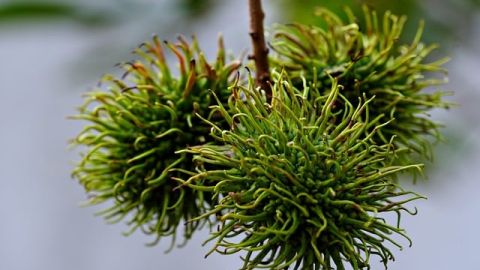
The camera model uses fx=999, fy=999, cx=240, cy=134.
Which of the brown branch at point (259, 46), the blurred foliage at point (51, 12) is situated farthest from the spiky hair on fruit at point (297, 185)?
the blurred foliage at point (51, 12)

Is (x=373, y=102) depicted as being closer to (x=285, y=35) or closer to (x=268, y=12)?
(x=285, y=35)

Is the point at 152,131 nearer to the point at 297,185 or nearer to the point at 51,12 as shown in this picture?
the point at 297,185

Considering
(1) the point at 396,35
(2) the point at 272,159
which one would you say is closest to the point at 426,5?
(1) the point at 396,35

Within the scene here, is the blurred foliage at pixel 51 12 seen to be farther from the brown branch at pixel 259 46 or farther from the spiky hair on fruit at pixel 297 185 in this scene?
the spiky hair on fruit at pixel 297 185

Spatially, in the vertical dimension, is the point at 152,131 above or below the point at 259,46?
below

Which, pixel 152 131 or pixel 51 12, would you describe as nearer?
pixel 152 131

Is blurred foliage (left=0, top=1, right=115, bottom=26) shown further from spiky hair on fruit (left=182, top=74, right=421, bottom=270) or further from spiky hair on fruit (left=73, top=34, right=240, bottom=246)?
spiky hair on fruit (left=182, top=74, right=421, bottom=270)

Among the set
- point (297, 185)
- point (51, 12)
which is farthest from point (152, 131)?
point (51, 12)
